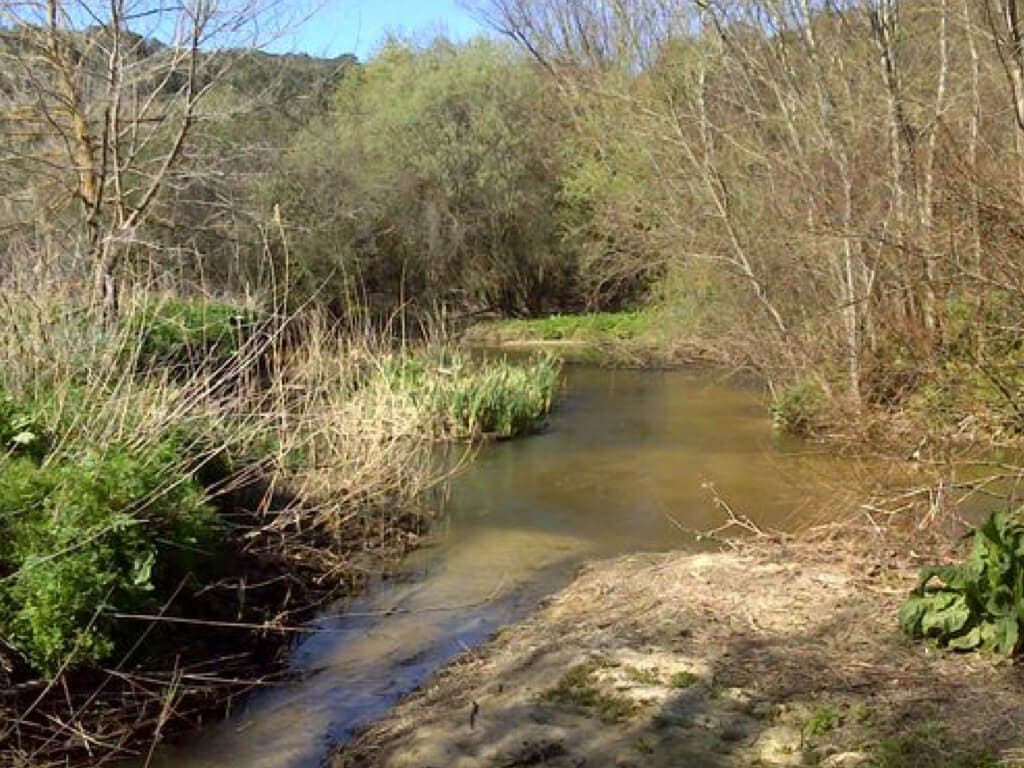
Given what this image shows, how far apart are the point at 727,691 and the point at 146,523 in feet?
10.7

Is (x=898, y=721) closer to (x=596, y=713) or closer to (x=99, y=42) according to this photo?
(x=596, y=713)

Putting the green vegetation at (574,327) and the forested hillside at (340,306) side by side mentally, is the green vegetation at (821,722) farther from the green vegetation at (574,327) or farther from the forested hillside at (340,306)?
the green vegetation at (574,327)

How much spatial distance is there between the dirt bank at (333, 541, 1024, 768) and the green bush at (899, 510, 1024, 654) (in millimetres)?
105

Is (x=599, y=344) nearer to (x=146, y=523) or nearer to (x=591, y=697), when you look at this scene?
(x=146, y=523)

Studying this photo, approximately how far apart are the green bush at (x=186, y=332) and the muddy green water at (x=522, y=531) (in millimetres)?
2552

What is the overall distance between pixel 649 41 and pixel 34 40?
949 centimetres

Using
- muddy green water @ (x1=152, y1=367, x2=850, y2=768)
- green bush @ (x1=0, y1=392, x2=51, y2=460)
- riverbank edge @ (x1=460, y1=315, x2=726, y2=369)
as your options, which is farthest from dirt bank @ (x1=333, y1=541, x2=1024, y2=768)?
riverbank edge @ (x1=460, y1=315, x2=726, y2=369)

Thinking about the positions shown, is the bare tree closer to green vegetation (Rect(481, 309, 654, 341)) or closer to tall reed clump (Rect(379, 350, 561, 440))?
tall reed clump (Rect(379, 350, 561, 440))

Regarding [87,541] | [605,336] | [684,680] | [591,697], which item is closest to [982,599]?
[684,680]

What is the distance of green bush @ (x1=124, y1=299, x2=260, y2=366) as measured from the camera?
878 cm

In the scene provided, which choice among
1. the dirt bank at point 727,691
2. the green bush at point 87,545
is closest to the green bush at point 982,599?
the dirt bank at point 727,691

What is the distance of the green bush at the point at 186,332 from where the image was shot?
8781mm

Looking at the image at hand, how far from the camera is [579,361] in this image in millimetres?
23281

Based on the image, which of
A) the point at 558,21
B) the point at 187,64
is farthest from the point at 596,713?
the point at 558,21
